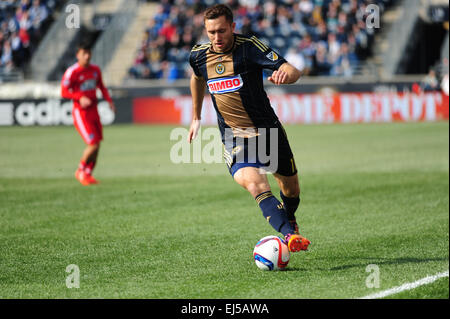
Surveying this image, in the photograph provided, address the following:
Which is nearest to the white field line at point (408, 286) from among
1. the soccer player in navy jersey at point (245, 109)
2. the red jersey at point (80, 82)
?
the soccer player in navy jersey at point (245, 109)

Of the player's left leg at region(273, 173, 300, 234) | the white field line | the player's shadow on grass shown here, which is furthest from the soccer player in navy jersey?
the white field line

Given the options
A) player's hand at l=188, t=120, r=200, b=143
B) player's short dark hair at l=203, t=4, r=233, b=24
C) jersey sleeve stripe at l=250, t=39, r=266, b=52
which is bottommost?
player's hand at l=188, t=120, r=200, b=143

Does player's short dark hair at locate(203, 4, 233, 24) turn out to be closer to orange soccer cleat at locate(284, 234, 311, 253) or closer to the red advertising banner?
orange soccer cleat at locate(284, 234, 311, 253)

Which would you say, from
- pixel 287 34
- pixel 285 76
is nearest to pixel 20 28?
pixel 287 34

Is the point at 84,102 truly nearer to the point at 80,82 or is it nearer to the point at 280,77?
the point at 80,82

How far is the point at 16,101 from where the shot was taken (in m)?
29.3

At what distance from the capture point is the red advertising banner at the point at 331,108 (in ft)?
89.2

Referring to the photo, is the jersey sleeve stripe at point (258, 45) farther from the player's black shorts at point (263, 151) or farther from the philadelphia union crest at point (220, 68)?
the player's black shorts at point (263, 151)

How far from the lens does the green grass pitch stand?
580cm

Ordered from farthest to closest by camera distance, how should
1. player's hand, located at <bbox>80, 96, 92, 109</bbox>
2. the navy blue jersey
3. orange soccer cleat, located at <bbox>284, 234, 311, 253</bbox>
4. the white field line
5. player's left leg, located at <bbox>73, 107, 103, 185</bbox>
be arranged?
player's left leg, located at <bbox>73, 107, 103, 185</bbox> → player's hand, located at <bbox>80, 96, 92, 109</bbox> → the navy blue jersey → orange soccer cleat, located at <bbox>284, 234, 311, 253</bbox> → the white field line

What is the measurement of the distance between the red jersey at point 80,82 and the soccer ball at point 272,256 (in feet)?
24.8

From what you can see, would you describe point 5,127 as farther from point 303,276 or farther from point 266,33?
point 303,276

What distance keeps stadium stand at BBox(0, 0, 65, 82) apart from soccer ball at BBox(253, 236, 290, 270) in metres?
29.3
